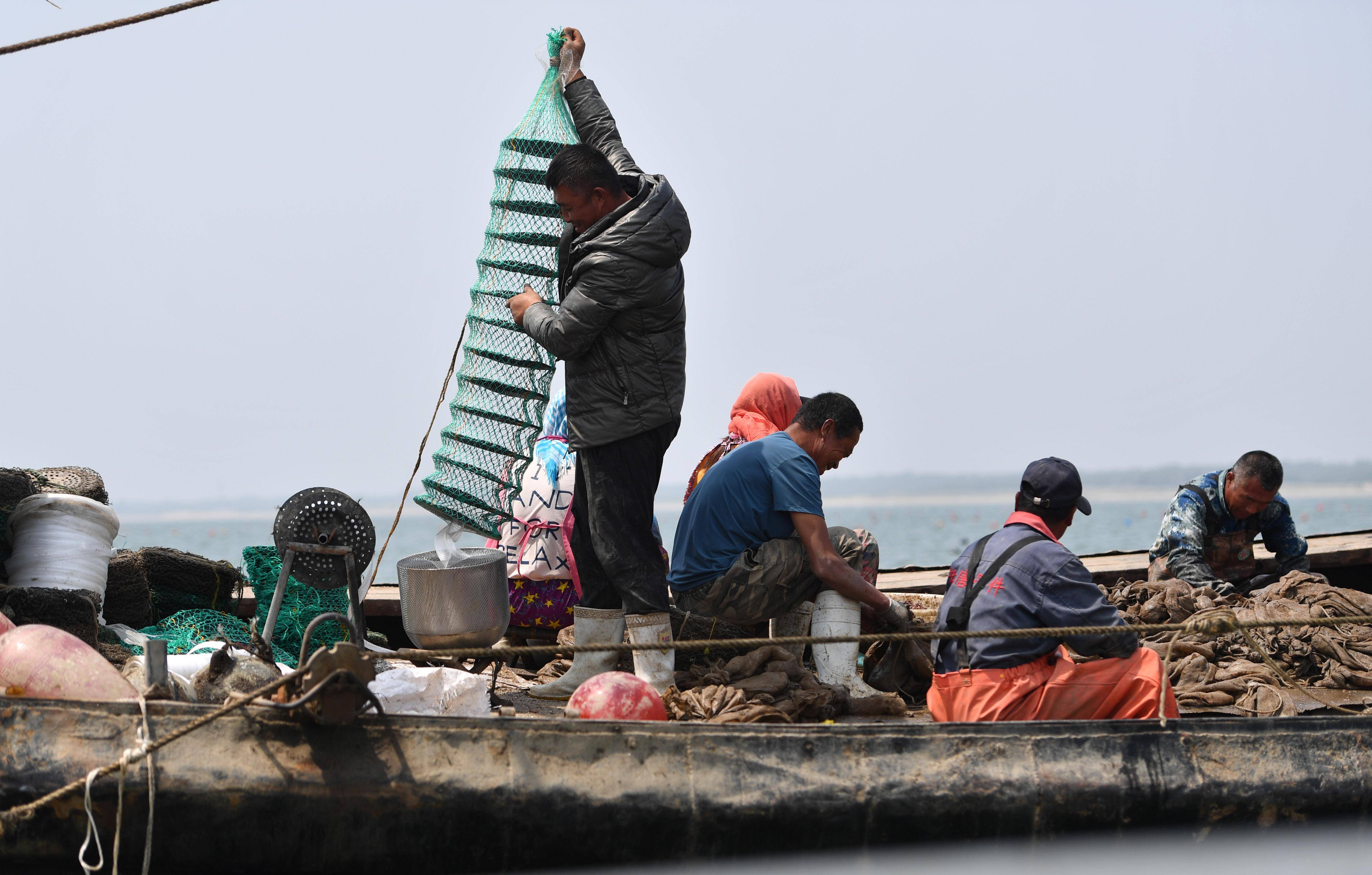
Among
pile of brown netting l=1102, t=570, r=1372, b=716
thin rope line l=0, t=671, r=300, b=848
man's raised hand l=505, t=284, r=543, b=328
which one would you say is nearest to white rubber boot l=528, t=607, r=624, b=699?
man's raised hand l=505, t=284, r=543, b=328

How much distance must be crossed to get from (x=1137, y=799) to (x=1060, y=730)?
0.31 meters

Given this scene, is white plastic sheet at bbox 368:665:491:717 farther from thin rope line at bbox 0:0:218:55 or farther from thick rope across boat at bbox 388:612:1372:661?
thin rope line at bbox 0:0:218:55

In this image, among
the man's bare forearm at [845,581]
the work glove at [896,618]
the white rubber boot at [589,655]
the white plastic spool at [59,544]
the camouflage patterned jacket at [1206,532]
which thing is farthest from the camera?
the camouflage patterned jacket at [1206,532]

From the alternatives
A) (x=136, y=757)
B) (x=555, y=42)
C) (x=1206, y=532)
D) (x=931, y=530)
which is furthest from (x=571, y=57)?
(x=931, y=530)

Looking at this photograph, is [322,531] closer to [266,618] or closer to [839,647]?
[266,618]

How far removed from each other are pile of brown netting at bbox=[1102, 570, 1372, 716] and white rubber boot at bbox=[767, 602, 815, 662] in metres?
1.36

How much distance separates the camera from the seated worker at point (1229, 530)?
641 cm

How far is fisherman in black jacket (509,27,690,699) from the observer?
447 cm

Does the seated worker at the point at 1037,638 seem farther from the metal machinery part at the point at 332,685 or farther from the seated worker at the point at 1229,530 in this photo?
the seated worker at the point at 1229,530

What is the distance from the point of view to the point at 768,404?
6.13m

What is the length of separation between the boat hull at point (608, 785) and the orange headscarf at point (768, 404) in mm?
2763

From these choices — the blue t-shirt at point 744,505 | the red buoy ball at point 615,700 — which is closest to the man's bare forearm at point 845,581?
the blue t-shirt at point 744,505

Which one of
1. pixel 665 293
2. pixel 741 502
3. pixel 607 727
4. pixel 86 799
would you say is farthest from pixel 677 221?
pixel 86 799

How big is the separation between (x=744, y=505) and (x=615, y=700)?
54.7 inches
